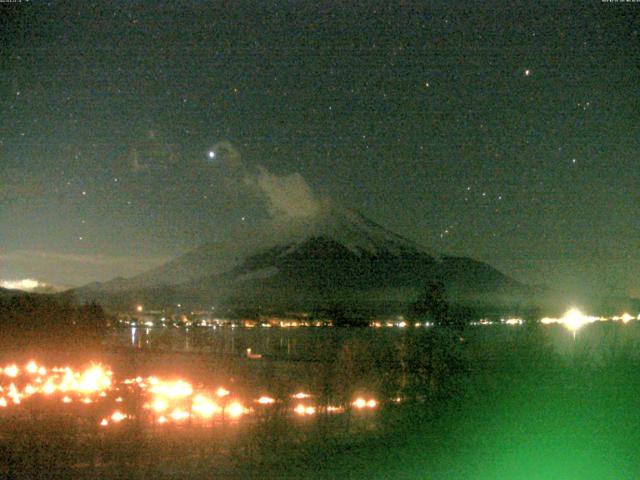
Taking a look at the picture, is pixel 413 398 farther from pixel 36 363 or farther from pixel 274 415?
pixel 36 363

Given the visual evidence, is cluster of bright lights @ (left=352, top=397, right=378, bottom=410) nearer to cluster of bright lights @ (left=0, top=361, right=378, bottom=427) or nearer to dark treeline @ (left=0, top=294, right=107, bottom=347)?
cluster of bright lights @ (left=0, top=361, right=378, bottom=427)

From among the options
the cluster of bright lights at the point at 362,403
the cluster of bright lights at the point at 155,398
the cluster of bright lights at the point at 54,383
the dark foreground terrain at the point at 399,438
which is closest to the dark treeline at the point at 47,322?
the cluster of bright lights at the point at 54,383

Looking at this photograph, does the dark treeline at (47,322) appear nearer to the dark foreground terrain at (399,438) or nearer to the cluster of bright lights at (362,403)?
the dark foreground terrain at (399,438)

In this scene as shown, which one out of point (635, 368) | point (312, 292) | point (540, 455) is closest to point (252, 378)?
point (540, 455)

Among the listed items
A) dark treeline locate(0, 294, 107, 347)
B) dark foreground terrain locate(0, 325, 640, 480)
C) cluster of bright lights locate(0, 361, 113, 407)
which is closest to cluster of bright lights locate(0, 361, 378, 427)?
cluster of bright lights locate(0, 361, 113, 407)

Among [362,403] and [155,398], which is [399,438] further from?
[155,398]

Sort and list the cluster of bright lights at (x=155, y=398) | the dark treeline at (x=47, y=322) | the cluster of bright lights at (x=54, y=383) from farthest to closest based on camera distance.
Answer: the dark treeline at (x=47, y=322)
the cluster of bright lights at (x=54, y=383)
the cluster of bright lights at (x=155, y=398)
